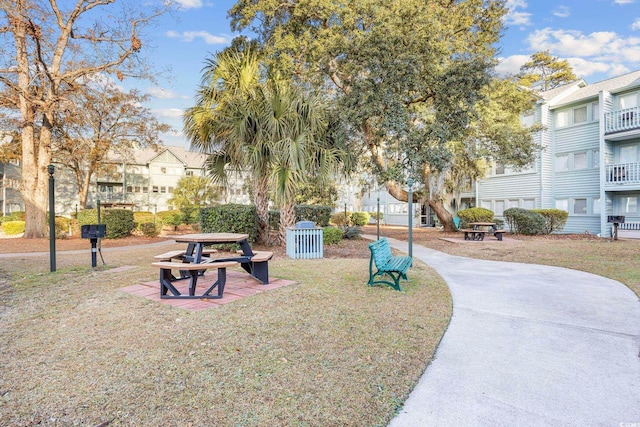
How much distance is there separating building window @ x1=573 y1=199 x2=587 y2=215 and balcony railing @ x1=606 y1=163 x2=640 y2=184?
2035 mm

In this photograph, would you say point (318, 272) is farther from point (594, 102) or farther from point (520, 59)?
point (520, 59)

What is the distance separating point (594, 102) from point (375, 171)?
14388mm

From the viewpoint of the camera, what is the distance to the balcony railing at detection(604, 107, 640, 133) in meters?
17.0

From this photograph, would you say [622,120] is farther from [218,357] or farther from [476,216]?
[218,357]

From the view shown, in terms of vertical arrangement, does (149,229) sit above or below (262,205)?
below

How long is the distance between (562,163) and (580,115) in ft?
9.13

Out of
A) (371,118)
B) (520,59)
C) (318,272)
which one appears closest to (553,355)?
(318,272)

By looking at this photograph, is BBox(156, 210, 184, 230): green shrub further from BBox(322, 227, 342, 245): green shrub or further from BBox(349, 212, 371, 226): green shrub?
BBox(322, 227, 342, 245): green shrub

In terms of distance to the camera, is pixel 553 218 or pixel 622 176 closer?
pixel 622 176

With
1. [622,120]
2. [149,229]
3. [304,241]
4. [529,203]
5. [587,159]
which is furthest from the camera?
[529,203]

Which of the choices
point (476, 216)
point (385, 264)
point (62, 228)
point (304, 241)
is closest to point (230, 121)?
point (304, 241)

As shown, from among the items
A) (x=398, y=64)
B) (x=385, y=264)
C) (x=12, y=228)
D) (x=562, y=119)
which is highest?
(x=562, y=119)

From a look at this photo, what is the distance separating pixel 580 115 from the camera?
1964 cm

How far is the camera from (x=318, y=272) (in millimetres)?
7680
